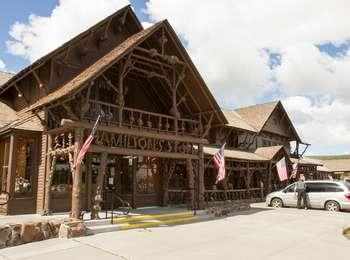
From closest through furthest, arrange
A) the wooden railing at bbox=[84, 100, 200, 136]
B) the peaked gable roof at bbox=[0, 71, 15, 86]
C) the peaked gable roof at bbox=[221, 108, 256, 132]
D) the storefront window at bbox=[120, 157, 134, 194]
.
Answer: the wooden railing at bbox=[84, 100, 200, 136]
the storefront window at bbox=[120, 157, 134, 194]
the peaked gable roof at bbox=[0, 71, 15, 86]
the peaked gable roof at bbox=[221, 108, 256, 132]

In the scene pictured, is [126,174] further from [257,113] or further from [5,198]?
[257,113]

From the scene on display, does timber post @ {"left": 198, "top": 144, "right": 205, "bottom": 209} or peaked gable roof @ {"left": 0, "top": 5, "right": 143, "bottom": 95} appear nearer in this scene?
peaked gable roof @ {"left": 0, "top": 5, "right": 143, "bottom": 95}

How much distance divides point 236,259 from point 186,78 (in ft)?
35.7

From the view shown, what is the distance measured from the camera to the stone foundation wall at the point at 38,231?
10.5 metres

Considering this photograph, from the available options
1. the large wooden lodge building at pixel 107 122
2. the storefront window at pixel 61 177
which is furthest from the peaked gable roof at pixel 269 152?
the storefront window at pixel 61 177

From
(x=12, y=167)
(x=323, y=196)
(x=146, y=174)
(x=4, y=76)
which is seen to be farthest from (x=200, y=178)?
(x=4, y=76)

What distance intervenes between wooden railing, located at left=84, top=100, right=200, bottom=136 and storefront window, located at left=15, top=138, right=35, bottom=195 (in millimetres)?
2939

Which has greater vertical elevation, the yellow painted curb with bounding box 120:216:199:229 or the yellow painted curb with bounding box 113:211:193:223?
the yellow painted curb with bounding box 113:211:193:223

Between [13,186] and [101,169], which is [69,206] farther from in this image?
[101,169]

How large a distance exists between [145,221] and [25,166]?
18.7ft

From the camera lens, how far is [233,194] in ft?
83.0

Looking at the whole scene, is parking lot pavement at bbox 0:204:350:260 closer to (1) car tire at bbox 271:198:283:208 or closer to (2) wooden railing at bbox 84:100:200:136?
(2) wooden railing at bbox 84:100:200:136

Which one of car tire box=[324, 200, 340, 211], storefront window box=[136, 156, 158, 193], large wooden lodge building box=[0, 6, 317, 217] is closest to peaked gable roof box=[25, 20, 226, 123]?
large wooden lodge building box=[0, 6, 317, 217]

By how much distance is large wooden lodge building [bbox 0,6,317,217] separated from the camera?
14328 millimetres
